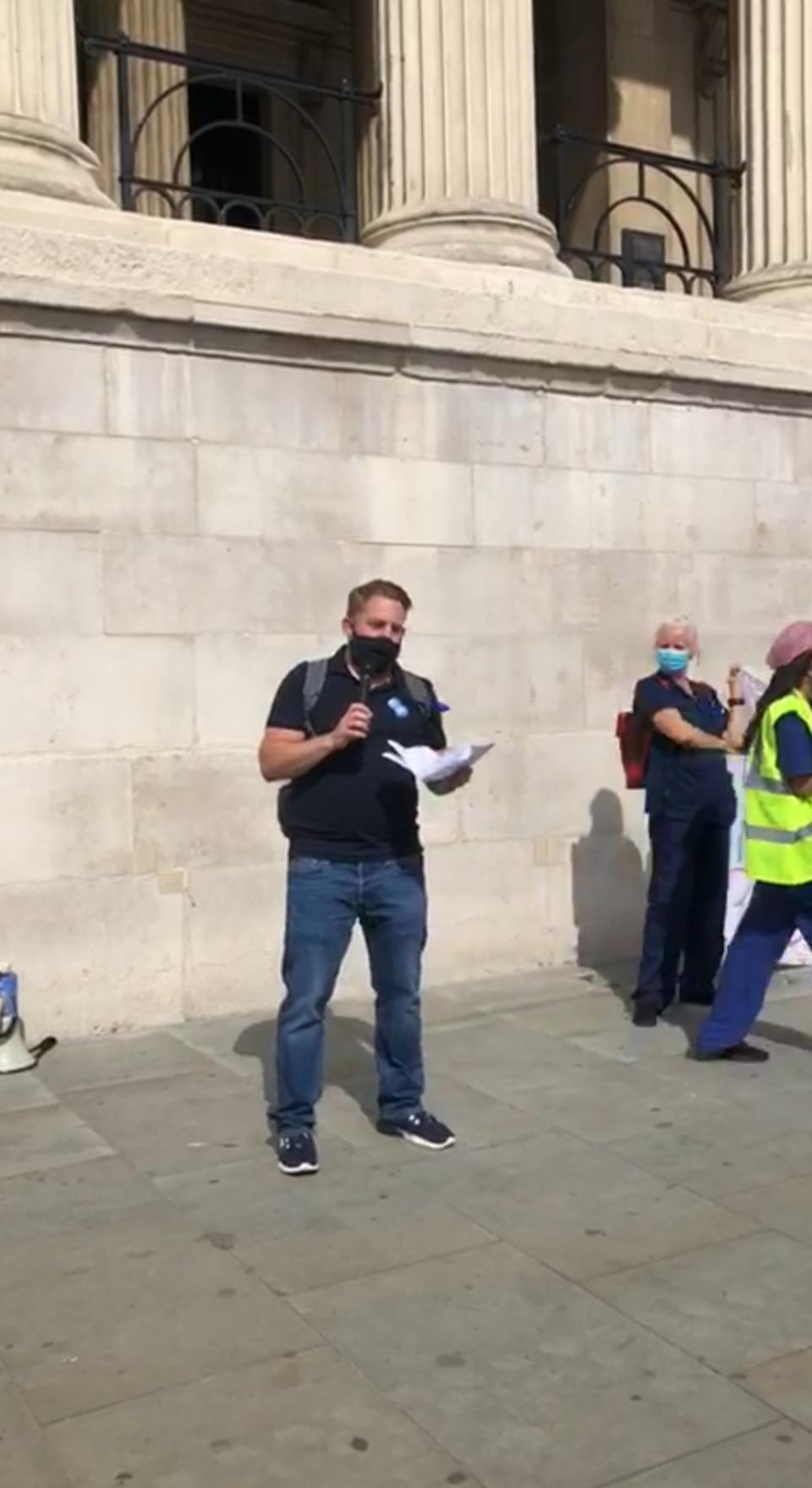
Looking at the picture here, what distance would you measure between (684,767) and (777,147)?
15.8ft

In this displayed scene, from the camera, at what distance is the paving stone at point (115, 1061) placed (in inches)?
236

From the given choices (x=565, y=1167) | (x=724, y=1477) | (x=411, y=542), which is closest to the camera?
(x=724, y=1477)

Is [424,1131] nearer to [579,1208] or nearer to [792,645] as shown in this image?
[579,1208]

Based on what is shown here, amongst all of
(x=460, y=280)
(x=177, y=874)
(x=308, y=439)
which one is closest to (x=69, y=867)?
(x=177, y=874)

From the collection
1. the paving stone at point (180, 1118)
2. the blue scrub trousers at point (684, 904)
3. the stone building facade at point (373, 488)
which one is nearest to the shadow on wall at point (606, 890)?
the stone building facade at point (373, 488)

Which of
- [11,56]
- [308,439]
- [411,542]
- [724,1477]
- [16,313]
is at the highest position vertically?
[11,56]

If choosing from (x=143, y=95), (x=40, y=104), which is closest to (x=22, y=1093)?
(x=40, y=104)

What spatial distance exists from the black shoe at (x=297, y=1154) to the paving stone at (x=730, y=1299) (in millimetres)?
1177

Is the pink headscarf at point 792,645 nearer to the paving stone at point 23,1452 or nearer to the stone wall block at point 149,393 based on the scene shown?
the stone wall block at point 149,393

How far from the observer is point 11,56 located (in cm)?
673

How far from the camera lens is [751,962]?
6.04 meters

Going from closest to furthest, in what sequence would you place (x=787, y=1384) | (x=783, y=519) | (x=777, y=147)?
(x=787, y=1384) < (x=783, y=519) < (x=777, y=147)

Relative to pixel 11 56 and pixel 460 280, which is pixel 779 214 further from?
pixel 11 56

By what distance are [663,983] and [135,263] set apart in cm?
408
